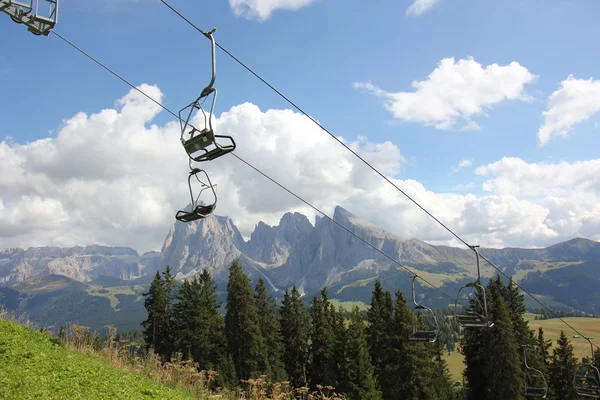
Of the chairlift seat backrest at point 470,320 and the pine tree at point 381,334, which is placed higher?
the chairlift seat backrest at point 470,320

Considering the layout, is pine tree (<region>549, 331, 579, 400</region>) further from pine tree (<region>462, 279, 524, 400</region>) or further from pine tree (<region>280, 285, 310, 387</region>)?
pine tree (<region>280, 285, 310, 387</region>)

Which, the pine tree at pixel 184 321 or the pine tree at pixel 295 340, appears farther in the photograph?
the pine tree at pixel 295 340

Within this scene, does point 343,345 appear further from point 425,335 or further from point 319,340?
point 425,335

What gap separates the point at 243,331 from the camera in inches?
1869

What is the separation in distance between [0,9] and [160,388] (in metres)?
8.60

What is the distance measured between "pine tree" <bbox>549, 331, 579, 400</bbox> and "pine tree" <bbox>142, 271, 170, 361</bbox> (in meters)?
42.6

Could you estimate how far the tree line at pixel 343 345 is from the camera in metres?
38.7

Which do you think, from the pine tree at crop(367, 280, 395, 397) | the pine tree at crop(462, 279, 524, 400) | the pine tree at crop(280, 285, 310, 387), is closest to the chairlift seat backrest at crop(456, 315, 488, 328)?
the pine tree at crop(462, 279, 524, 400)

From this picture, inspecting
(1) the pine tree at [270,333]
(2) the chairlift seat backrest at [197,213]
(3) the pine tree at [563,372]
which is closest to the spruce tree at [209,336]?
(1) the pine tree at [270,333]

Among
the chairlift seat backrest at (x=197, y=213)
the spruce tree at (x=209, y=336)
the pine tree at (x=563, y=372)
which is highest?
the chairlift seat backrest at (x=197, y=213)

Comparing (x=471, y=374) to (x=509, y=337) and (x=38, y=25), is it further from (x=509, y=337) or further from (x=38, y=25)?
(x=38, y=25)

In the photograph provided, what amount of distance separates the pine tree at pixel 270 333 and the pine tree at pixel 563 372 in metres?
29.0

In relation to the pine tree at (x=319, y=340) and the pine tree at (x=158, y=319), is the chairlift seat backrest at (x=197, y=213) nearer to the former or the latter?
the pine tree at (x=319, y=340)

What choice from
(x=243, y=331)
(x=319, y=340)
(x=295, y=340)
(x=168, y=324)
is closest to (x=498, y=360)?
(x=319, y=340)
